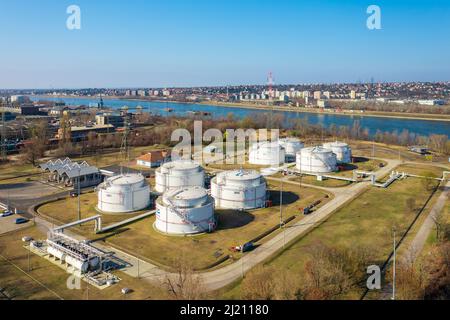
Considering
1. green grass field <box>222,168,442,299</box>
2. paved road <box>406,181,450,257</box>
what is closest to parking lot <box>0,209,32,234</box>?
green grass field <box>222,168,442,299</box>

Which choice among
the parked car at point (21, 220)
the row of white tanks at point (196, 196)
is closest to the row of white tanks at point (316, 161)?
the row of white tanks at point (196, 196)

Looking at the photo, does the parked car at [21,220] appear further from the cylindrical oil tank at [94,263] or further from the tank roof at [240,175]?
the tank roof at [240,175]

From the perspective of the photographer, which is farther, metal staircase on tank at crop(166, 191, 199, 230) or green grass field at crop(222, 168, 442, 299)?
metal staircase on tank at crop(166, 191, 199, 230)

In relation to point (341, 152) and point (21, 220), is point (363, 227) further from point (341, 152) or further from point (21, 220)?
point (21, 220)

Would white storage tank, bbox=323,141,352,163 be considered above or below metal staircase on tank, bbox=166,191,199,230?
above

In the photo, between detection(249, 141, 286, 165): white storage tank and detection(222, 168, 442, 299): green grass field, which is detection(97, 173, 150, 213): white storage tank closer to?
detection(222, 168, 442, 299): green grass field

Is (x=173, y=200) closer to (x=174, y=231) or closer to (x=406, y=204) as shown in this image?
(x=174, y=231)

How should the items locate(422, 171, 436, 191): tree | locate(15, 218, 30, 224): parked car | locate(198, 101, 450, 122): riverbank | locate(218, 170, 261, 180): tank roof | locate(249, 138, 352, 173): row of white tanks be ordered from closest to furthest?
locate(15, 218, 30, 224): parked car → locate(218, 170, 261, 180): tank roof → locate(422, 171, 436, 191): tree → locate(249, 138, 352, 173): row of white tanks → locate(198, 101, 450, 122): riverbank
